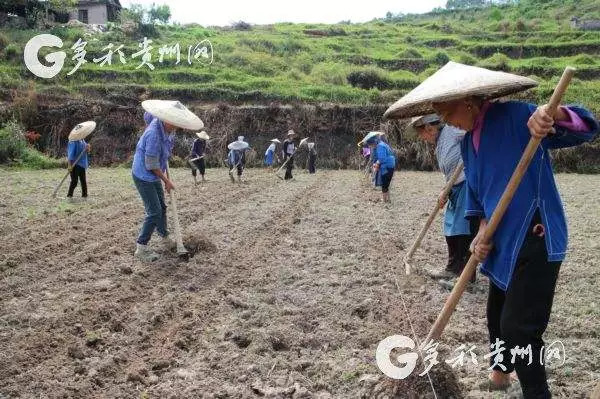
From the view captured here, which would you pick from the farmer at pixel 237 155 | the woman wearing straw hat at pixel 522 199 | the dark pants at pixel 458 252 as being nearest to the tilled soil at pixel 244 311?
the dark pants at pixel 458 252

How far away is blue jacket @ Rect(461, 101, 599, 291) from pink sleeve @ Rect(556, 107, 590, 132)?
0.02 m

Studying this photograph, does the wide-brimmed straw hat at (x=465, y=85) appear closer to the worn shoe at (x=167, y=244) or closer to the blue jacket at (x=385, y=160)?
the worn shoe at (x=167, y=244)

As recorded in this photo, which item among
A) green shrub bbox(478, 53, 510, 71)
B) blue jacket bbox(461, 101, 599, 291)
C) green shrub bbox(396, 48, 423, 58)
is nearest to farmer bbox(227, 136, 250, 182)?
blue jacket bbox(461, 101, 599, 291)

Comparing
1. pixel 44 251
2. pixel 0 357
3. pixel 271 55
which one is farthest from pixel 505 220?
pixel 271 55

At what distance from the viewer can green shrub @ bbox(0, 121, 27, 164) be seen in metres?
19.2

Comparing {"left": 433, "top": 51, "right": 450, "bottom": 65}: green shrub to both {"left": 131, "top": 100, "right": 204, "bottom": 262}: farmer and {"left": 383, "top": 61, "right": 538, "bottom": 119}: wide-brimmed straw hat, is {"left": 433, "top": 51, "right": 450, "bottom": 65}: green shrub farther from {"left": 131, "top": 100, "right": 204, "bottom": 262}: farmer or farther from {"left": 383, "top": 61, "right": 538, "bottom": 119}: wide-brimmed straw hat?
{"left": 383, "top": 61, "right": 538, "bottom": 119}: wide-brimmed straw hat

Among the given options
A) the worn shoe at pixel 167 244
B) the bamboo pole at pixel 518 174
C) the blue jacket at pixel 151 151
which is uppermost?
the bamboo pole at pixel 518 174

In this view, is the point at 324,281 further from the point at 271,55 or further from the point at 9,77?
the point at 271,55

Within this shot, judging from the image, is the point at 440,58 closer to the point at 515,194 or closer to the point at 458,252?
the point at 458,252

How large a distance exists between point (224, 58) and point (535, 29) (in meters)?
29.4

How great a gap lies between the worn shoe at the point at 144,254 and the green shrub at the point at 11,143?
15.8 metres

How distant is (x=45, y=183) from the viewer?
14000mm

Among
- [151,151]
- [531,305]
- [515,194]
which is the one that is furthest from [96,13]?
[531,305]

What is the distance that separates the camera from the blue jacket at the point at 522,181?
8.48ft
